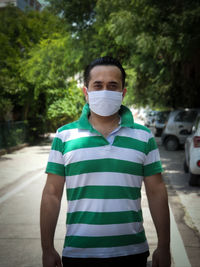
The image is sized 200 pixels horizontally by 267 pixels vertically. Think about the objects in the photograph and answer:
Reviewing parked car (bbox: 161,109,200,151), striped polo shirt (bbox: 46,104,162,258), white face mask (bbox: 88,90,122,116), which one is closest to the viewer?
striped polo shirt (bbox: 46,104,162,258)

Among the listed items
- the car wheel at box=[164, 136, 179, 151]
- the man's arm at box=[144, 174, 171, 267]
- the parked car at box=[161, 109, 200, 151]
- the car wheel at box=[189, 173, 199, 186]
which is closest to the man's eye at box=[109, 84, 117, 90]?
the man's arm at box=[144, 174, 171, 267]

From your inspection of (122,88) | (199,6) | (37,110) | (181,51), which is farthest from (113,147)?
(37,110)

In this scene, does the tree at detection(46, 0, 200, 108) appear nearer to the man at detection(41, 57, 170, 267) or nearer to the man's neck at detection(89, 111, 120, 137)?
the man's neck at detection(89, 111, 120, 137)

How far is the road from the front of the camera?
4.39 m

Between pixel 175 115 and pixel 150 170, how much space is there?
14.6 meters

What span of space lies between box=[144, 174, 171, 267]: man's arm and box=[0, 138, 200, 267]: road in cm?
201

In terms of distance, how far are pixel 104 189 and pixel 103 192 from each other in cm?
2

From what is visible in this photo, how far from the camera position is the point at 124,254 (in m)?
2.11

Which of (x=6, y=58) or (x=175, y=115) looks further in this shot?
(x=6, y=58)

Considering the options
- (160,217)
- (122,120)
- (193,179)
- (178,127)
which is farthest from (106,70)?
(178,127)

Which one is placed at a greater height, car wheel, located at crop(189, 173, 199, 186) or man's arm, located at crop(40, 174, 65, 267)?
man's arm, located at crop(40, 174, 65, 267)

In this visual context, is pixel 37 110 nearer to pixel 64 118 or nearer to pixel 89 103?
pixel 64 118

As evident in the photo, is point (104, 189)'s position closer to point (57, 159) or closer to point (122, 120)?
point (57, 159)

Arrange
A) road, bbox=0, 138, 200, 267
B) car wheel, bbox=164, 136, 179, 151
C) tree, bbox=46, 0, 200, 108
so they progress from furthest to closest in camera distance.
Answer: car wheel, bbox=164, 136, 179, 151, tree, bbox=46, 0, 200, 108, road, bbox=0, 138, 200, 267
